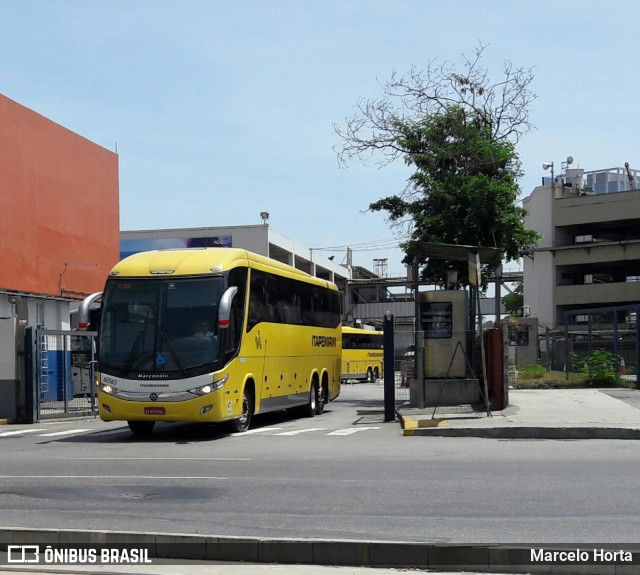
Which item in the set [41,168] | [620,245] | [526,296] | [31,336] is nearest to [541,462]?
[31,336]

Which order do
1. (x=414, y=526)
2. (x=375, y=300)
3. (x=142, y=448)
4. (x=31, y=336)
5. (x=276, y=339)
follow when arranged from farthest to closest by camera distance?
(x=375, y=300) < (x=31, y=336) < (x=276, y=339) < (x=142, y=448) < (x=414, y=526)

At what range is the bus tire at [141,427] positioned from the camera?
813 inches

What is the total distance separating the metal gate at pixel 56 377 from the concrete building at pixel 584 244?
52.8 m

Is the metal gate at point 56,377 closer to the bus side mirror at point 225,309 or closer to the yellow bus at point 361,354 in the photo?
the bus side mirror at point 225,309

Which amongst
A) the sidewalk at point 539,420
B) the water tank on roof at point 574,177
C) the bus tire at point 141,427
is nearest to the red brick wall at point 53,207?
the bus tire at point 141,427

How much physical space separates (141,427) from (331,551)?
1382cm

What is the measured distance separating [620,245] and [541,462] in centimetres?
6828

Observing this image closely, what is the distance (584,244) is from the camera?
3187 inches

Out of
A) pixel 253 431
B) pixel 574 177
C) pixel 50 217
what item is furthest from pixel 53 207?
pixel 574 177

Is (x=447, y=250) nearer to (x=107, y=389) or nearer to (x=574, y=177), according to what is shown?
(x=107, y=389)

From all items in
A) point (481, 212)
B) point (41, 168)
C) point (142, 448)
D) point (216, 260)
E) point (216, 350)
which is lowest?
point (142, 448)

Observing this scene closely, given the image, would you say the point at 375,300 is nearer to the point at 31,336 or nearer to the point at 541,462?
the point at 31,336

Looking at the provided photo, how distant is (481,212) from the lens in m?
29.0

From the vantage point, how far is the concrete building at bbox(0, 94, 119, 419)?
33594 millimetres
